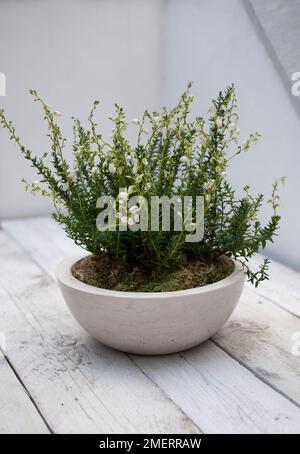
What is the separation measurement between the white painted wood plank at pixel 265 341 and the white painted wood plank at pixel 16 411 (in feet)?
1.63

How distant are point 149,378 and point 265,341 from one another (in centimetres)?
35

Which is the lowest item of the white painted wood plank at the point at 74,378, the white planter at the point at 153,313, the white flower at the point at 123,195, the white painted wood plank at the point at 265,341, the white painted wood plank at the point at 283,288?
the white painted wood plank at the point at 74,378

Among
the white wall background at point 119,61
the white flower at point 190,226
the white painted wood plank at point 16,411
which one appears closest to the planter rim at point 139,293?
the white flower at point 190,226

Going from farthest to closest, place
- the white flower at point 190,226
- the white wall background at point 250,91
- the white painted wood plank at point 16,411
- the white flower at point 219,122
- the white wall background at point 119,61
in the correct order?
1. the white wall background at point 119,61
2. the white wall background at point 250,91
3. the white flower at point 219,122
4. the white flower at point 190,226
5. the white painted wood plank at point 16,411

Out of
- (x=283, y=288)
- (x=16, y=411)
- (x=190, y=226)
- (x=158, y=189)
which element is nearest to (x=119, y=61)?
(x=283, y=288)

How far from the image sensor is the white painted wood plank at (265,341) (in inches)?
50.3

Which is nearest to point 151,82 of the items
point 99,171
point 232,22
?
point 232,22

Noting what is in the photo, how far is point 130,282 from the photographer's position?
1310mm

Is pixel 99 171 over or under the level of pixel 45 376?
over

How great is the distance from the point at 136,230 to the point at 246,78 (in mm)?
1173

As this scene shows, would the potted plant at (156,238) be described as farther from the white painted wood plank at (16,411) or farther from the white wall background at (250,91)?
the white wall background at (250,91)

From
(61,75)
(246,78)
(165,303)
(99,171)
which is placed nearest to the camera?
(165,303)

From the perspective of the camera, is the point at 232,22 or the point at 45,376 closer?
the point at 45,376
